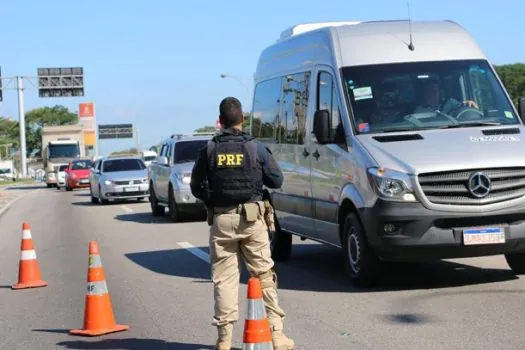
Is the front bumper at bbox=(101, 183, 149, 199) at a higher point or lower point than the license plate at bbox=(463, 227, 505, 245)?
lower

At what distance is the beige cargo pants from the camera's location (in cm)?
639

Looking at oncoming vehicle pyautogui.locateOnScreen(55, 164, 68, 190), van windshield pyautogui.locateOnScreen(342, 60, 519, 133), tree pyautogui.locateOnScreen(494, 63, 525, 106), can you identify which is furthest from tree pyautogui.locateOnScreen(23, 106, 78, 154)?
van windshield pyautogui.locateOnScreen(342, 60, 519, 133)

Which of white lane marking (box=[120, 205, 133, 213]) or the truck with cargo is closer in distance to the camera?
white lane marking (box=[120, 205, 133, 213])

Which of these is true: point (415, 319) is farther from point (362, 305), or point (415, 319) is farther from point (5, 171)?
point (5, 171)

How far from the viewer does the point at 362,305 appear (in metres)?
8.66

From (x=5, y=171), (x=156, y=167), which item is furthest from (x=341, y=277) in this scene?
(x=5, y=171)

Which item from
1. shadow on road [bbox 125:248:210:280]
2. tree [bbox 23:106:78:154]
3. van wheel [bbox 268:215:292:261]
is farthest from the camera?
tree [bbox 23:106:78:154]

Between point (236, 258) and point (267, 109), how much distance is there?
6271 millimetres

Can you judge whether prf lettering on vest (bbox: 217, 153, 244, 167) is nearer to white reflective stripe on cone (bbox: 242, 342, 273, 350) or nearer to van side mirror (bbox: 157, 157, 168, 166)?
white reflective stripe on cone (bbox: 242, 342, 273, 350)

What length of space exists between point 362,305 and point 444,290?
108cm

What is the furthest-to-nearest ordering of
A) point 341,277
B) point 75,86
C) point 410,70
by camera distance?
point 75,86 → point 341,277 → point 410,70

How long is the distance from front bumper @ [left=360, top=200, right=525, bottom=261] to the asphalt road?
0.46 metres

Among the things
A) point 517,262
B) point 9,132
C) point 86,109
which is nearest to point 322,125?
point 517,262

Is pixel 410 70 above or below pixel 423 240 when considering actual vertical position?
above
